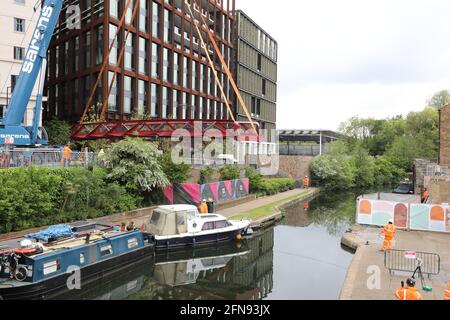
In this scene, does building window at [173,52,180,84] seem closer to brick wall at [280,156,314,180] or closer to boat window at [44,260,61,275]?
brick wall at [280,156,314,180]

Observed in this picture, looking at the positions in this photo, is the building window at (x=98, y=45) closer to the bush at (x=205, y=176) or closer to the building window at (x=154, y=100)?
the building window at (x=154, y=100)

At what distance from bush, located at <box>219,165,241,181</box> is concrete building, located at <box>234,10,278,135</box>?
37451 mm

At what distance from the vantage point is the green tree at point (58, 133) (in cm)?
3839

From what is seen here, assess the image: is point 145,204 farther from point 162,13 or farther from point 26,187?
point 162,13

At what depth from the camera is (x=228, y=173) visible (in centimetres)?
3803

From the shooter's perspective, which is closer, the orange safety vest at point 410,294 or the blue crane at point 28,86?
the orange safety vest at point 410,294

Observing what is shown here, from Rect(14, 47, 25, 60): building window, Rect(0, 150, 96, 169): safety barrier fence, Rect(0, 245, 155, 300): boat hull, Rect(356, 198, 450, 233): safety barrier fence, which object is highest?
Rect(14, 47, 25, 60): building window

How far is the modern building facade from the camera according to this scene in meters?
45.2

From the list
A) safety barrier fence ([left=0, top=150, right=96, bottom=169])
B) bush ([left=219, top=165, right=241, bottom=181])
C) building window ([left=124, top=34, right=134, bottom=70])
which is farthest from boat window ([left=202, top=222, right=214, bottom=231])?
building window ([left=124, top=34, right=134, bottom=70])

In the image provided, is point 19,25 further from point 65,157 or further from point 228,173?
point 228,173

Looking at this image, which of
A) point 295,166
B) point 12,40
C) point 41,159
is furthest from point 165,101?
point 41,159

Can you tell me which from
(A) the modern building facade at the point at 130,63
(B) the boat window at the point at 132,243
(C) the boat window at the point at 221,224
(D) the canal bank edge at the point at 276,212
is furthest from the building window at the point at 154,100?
(B) the boat window at the point at 132,243

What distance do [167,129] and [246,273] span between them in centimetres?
1405

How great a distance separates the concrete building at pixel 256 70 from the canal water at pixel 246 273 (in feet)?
171
